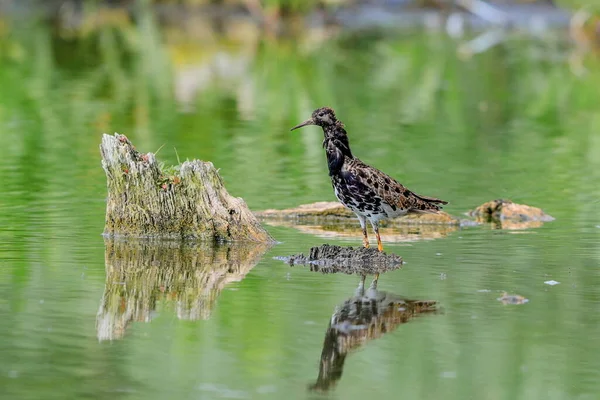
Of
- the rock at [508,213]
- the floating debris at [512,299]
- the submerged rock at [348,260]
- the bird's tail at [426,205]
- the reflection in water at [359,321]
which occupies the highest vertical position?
the rock at [508,213]

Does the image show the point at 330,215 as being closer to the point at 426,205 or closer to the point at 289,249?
the point at 289,249

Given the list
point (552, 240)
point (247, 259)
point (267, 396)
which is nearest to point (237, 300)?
point (247, 259)

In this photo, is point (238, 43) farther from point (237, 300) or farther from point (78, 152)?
point (237, 300)

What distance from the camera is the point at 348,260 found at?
11602 millimetres

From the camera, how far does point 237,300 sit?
10336mm

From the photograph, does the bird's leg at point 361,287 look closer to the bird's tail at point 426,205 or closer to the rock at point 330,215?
the bird's tail at point 426,205

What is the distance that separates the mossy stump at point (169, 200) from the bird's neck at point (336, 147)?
1.19 metres

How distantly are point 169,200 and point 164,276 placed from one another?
4.83 ft

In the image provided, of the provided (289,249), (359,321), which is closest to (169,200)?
(289,249)

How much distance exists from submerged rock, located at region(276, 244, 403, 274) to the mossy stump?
1.00 metres

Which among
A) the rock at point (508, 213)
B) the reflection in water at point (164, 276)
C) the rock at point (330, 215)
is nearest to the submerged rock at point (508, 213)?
the rock at point (508, 213)

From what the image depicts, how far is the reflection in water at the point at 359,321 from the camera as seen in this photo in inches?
336

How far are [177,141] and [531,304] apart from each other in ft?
35.7

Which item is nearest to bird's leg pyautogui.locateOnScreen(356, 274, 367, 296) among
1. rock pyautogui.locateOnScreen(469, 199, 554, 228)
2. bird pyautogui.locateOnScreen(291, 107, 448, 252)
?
bird pyautogui.locateOnScreen(291, 107, 448, 252)
